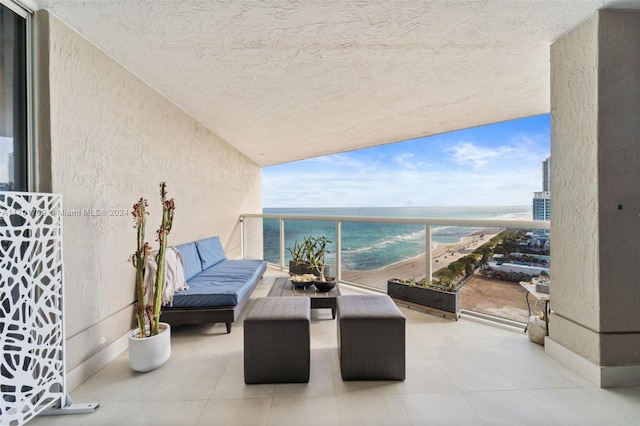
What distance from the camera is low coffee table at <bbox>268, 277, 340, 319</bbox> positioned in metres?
3.01

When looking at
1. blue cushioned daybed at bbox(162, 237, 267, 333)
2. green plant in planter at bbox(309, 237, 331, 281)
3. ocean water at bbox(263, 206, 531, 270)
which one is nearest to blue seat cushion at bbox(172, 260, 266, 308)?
blue cushioned daybed at bbox(162, 237, 267, 333)

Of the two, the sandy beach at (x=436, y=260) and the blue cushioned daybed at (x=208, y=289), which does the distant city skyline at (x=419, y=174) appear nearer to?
the blue cushioned daybed at (x=208, y=289)

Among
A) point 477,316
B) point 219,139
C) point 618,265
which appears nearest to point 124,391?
point 477,316

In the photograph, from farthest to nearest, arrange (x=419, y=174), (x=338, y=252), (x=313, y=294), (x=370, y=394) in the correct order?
(x=419, y=174) < (x=338, y=252) < (x=313, y=294) < (x=370, y=394)

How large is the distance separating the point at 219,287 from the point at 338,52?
252cm

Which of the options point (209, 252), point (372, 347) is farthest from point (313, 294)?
point (209, 252)

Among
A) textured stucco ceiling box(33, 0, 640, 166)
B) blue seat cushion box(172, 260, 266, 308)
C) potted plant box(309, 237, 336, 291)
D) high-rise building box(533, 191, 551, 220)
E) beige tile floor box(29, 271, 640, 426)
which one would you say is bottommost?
beige tile floor box(29, 271, 640, 426)

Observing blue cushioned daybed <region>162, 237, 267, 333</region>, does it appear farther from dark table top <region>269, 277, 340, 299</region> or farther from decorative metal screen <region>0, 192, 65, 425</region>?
decorative metal screen <region>0, 192, 65, 425</region>

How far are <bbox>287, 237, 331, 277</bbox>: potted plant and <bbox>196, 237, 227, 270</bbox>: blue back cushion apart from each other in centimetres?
122

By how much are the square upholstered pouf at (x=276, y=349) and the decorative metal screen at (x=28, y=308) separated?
3.76 feet

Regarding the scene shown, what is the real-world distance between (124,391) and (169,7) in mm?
2552

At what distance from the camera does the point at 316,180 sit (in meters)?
23.6

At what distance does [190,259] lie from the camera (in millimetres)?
3469

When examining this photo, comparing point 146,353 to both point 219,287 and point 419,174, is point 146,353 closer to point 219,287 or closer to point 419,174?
point 219,287
